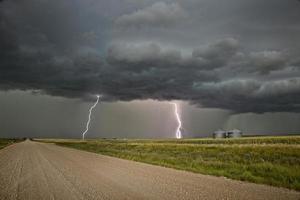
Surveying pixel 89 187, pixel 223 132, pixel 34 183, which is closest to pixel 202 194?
pixel 89 187

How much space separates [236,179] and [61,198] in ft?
27.9

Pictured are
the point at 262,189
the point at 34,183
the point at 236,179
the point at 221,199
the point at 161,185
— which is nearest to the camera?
the point at 221,199

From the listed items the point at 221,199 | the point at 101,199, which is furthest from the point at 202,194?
the point at 101,199

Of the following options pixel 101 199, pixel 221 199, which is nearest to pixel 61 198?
pixel 101 199

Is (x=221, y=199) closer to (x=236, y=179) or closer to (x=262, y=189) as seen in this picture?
(x=262, y=189)

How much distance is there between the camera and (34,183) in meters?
13.7

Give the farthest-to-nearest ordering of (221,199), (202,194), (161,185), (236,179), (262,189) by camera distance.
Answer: (236,179), (161,185), (262,189), (202,194), (221,199)

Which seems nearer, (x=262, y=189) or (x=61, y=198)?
(x=61, y=198)

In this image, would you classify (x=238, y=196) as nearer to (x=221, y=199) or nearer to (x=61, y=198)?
(x=221, y=199)

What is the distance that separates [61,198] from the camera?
1029cm

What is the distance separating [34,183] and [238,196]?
860 cm

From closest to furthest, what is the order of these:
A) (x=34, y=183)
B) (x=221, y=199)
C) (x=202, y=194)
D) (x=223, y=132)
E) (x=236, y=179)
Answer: (x=221, y=199) → (x=202, y=194) → (x=34, y=183) → (x=236, y=179) → (x=223, y=132)

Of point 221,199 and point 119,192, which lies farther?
point 119,192

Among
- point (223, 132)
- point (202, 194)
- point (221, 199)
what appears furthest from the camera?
point (223, 132)
